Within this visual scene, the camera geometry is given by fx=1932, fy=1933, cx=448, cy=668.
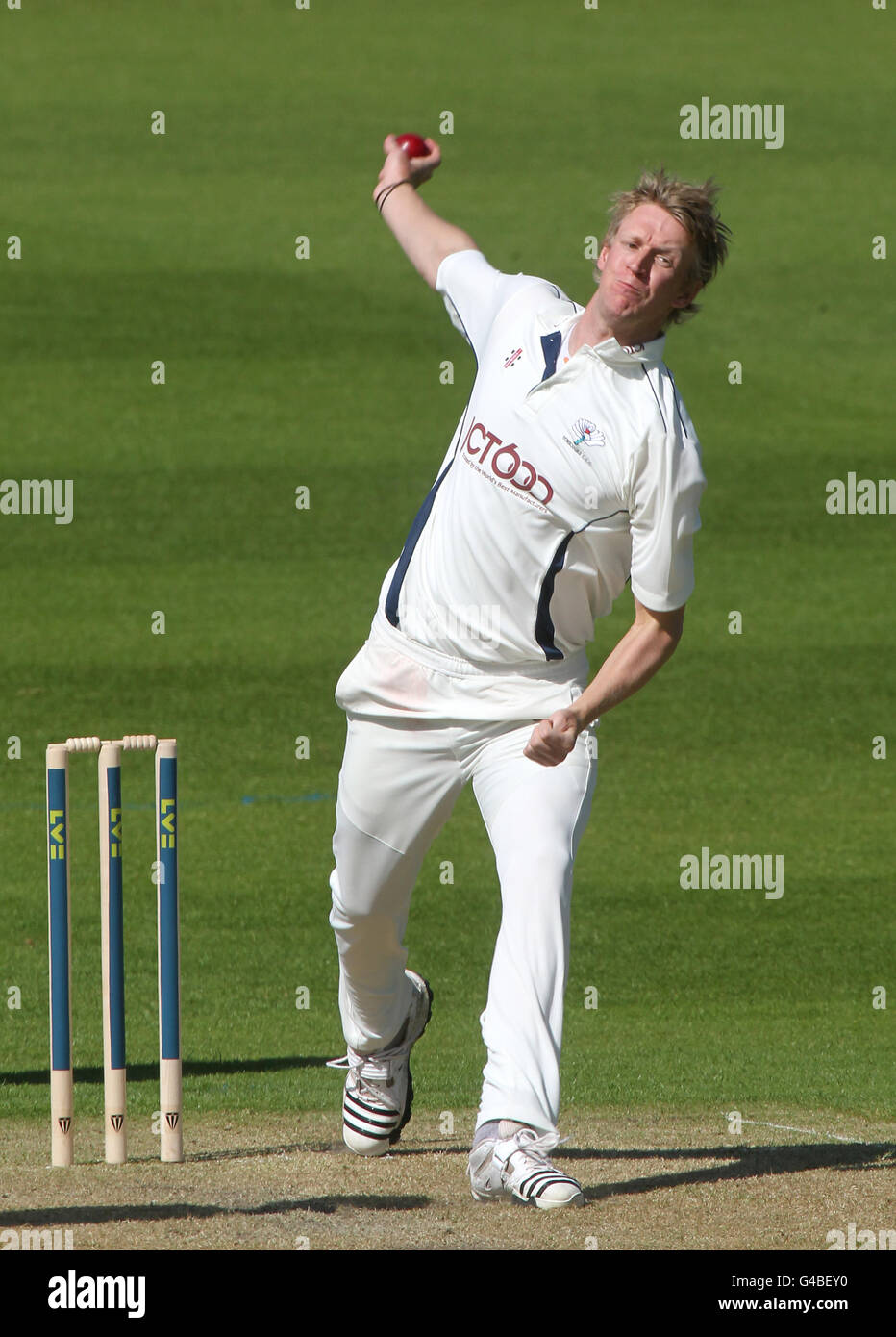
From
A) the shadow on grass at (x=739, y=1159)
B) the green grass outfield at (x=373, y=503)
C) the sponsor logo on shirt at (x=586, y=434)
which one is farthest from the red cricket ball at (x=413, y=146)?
the green grass outfield at (x=373, y=503)

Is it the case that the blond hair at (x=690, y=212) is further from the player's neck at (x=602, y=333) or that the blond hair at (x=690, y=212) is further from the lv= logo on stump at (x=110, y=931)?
the lv= logo on stump at (x=110, y=931)

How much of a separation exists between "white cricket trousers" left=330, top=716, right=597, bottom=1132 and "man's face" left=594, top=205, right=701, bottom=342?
107 centimetres

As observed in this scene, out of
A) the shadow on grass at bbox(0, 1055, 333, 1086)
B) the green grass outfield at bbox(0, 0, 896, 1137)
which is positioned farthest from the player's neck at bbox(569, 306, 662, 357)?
the shadow on grass at bbox(0, 1055, 333, 1086)

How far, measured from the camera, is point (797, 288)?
20.2 m

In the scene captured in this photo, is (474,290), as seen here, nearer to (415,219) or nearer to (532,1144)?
(415,219)

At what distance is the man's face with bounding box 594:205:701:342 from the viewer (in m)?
4.84

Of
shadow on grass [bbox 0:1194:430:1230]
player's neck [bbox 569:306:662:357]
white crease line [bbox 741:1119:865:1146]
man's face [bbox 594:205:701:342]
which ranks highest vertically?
man's face [bbox 594:205:701:342]

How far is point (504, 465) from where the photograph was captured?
495cm

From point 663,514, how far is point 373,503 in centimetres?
1121

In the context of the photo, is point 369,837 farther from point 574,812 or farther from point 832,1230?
point 832,1230

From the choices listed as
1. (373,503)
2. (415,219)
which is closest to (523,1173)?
(415,219)

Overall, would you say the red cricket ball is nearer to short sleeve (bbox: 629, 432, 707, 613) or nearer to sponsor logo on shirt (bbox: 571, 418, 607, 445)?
sponsor logo on shirt (bbox: 571, 418, 607, 445)
